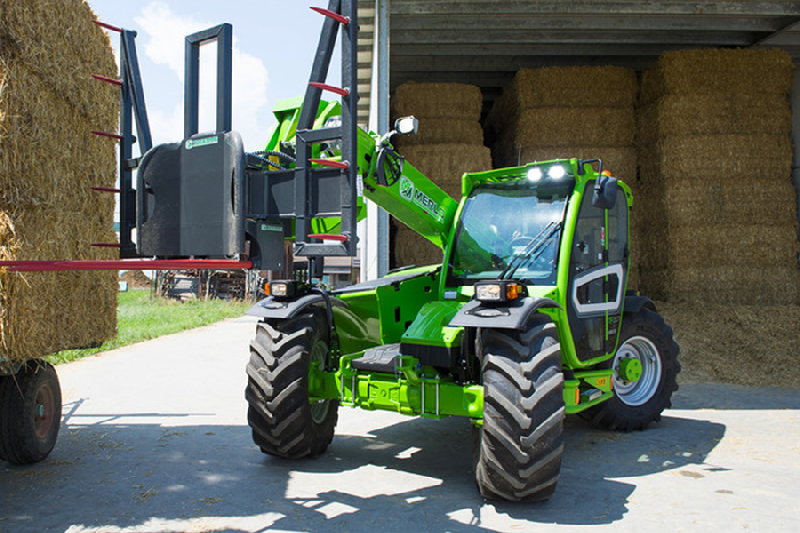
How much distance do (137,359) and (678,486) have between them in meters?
8.55

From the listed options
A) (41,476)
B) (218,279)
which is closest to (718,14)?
(41,476)

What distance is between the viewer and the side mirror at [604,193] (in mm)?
4840

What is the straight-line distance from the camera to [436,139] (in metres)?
9.91

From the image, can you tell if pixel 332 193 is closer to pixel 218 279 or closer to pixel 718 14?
pixel 718 14

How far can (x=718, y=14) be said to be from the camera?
28.7 feet

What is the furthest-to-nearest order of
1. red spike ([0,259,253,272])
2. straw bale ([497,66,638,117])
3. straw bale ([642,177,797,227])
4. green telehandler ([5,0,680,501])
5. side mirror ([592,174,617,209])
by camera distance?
straw bale ([497,66,638,117])
straw bale ([642,177,797,227])
side mirror ([592,174,617,209])
green telehandler ([5,0,680,501])
red spike ([0,259,253,272])

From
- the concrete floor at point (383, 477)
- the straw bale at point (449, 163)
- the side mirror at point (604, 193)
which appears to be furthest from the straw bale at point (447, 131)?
the side mirror at point (604, 193)

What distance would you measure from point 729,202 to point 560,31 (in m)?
3.46

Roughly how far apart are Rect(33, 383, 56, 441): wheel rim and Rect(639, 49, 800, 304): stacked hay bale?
7915mm

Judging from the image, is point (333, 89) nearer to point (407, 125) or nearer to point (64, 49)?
point (407, 125)

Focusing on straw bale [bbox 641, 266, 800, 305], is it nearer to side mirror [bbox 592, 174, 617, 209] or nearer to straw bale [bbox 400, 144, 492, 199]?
straw bale [bbox 400, 144, 492, 199]

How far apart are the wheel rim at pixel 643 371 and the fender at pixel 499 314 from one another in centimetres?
214

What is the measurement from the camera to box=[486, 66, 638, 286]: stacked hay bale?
9805 millimetres

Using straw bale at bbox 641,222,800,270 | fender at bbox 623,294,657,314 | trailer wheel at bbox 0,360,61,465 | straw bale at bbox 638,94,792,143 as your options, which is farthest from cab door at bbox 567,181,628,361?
straw bale at bbox 638,94,792,143
